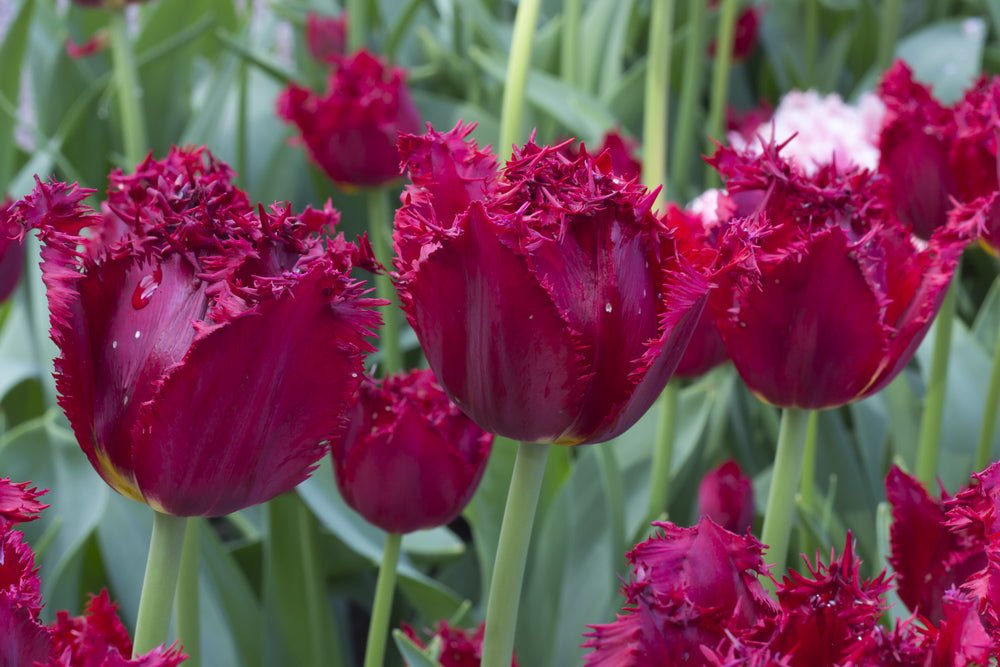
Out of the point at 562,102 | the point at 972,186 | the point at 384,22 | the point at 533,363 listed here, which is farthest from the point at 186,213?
the point at 384,22

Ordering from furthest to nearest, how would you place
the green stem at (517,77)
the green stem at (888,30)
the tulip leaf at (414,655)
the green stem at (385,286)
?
the green stem at (888,30), the green stem at (385,286), the green stem at (517,77), the tulip leaf at (414,655)

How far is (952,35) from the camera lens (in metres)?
1.29

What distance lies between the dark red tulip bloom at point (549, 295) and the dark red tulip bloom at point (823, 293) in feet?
0.21

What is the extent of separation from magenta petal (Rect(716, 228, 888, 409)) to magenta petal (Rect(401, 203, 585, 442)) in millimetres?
93

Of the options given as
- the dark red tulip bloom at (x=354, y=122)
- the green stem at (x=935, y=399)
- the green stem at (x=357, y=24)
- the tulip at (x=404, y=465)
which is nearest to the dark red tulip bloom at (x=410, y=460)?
the tulip at (x=404, y=465)

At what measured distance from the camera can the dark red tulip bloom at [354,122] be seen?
2.97 feet

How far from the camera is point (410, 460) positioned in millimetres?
454

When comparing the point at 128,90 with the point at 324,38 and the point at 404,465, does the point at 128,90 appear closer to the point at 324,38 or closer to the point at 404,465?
the point at 324,38

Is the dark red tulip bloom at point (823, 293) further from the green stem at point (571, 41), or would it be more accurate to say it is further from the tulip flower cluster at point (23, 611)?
the green stem at point (571, 41)

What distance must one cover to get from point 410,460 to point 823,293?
0.51 feet

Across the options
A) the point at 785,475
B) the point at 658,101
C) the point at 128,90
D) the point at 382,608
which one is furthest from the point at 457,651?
the point at 128,90

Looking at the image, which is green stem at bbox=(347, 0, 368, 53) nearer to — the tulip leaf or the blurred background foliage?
the blurred background foliage

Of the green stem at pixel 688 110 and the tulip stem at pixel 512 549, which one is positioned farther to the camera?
the green stem at pixel 688 110

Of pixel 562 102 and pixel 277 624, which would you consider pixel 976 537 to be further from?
pixel 562 102
